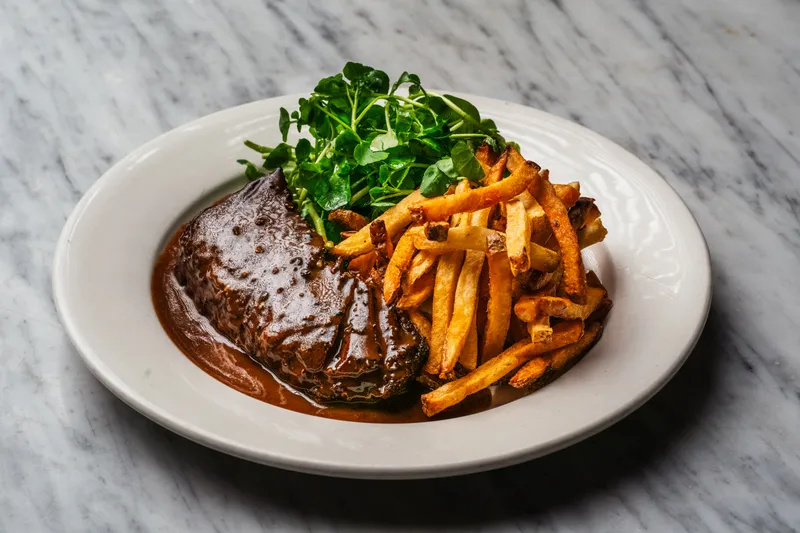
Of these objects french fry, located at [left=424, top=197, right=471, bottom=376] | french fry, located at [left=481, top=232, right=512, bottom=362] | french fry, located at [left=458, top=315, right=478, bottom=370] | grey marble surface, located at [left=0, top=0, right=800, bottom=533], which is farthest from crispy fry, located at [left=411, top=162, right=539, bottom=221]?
grey marble surface, located at [left=0, top=0, right=800, bottom=533]

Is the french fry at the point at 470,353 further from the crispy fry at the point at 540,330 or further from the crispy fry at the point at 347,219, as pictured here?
the crispy fry at the point at 347,219

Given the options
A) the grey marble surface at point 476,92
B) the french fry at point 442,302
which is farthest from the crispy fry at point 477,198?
the grey marble surface at point 476,92

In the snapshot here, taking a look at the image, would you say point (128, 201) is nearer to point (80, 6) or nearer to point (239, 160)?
point (239, 160)

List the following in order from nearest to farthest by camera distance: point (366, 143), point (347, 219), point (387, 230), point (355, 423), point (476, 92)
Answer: point (355, 423) < point (387, 230) < point (347, 219) < point (366, 143) < point (476, 92)

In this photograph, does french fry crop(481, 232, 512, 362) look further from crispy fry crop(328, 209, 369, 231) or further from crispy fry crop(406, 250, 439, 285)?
crispy fry crop(328, 209, 369, 231)

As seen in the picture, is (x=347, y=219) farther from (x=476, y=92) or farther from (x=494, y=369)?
(x=476, y=92)

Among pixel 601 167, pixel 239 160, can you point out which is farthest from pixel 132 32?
pixel 601 167

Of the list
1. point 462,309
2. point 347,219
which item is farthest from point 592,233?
point 347,219
